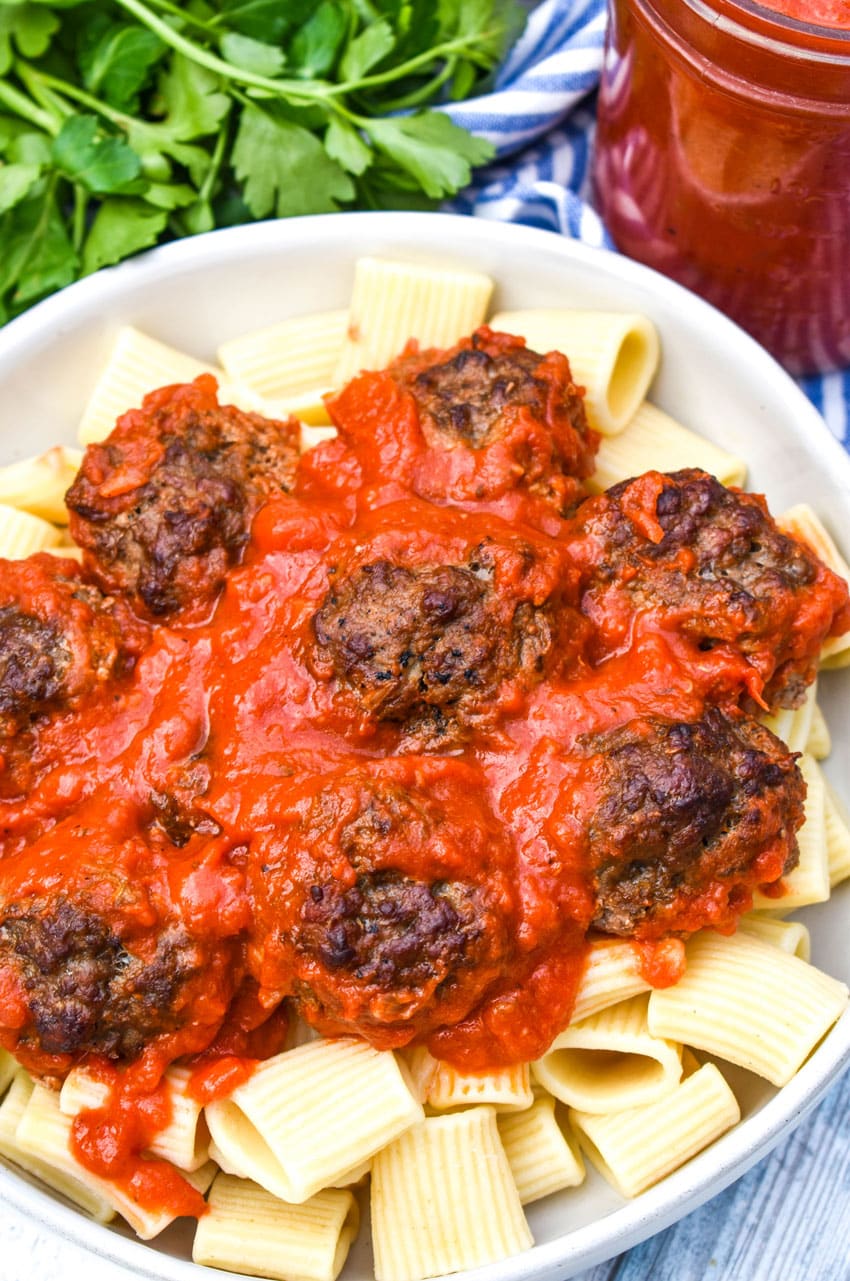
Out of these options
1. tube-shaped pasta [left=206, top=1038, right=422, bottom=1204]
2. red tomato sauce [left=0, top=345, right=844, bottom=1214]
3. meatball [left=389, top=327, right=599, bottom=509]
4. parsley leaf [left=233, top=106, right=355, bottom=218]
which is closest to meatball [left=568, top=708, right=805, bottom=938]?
red tomato sauce [left=0, top=345, right=844, bottom=1214]

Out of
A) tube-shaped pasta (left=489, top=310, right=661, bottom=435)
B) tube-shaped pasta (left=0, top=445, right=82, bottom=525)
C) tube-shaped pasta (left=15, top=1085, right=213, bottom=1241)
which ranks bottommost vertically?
tube-shaped pasta (left=15, top=1085, right=213, bottom=1241)

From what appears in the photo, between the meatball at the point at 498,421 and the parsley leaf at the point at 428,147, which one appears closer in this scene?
the meatball at the point at 498,421

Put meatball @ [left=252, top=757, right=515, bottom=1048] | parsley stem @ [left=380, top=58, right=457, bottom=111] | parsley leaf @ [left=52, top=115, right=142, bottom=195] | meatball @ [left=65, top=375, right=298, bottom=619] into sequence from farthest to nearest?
parsley stem @ [left=380, top=58, right=457, bottom=111], parsley leaf @ [left=52, top=115, right=142, bottom=195], meatball @ [left=65, top=375, right=298, bottom=619], meatball @ [left=252, top=757, right=515, bottom=1048]

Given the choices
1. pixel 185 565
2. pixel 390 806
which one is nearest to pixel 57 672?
pixel 185 565

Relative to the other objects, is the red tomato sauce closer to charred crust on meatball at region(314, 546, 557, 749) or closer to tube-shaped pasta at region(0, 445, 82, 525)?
charred crust on meatball at region(314, 546, 557, 749)

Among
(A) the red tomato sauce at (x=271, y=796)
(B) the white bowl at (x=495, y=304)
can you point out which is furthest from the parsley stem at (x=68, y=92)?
(A) the red tomato sauce at (x=271, y=796)

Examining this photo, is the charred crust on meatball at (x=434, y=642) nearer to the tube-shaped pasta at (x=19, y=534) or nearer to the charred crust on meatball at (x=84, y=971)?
the charred crust on meatball at (x=84, y=971)
